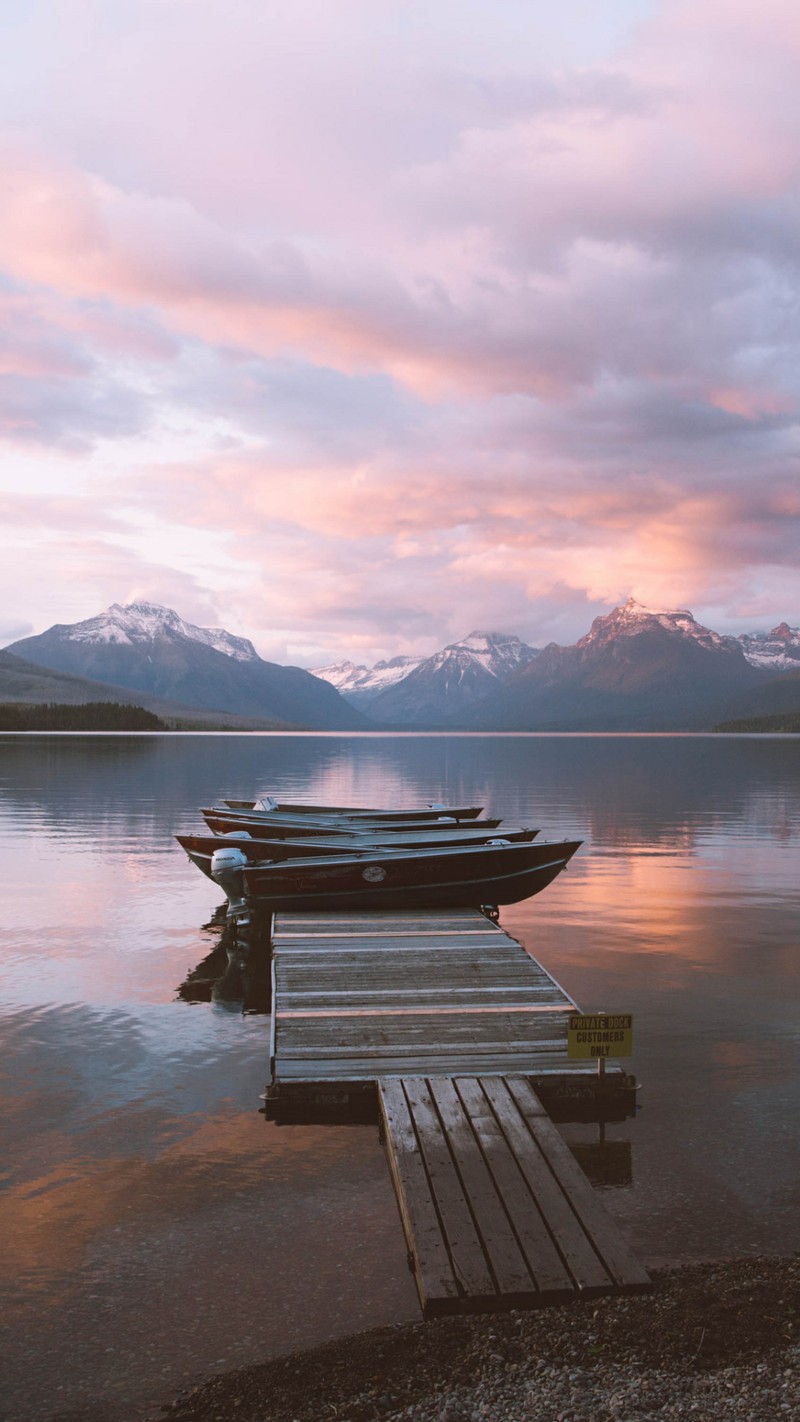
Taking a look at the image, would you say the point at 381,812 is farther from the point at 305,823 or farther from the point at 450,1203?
the point at 450,1203

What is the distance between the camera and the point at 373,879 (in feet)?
90.9

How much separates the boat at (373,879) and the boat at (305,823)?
6.22m

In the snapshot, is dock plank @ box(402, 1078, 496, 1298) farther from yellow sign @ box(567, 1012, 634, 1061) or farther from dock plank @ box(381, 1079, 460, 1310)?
yellow sign @ box(567, 1012, 634, 1061)

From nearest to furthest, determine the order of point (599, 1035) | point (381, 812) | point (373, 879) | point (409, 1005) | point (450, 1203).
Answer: point (450, 1203) < point (599, 1035) < point (409, 1005) < point (373, 879) < point (381, 812)

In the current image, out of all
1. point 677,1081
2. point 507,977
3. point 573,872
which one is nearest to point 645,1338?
point 677,1081

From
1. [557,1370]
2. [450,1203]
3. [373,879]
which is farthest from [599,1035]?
[373,879]

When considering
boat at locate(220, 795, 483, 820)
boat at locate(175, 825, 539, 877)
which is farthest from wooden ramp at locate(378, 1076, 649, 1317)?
boat at locate(220, 795, 483, 820)

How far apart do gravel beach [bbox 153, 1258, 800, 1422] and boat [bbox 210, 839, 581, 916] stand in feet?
61.7

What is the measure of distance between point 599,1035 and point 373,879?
14.1 metres

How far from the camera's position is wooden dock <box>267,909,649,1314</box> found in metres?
9.52

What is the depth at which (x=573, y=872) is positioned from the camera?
39.7 meters

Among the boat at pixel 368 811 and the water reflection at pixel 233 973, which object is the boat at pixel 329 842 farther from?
the boat at pixel 368 811

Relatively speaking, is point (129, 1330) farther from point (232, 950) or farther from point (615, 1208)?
point (232, 950)

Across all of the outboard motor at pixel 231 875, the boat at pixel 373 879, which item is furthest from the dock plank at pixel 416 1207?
the outboard motor at pixel 231 875
